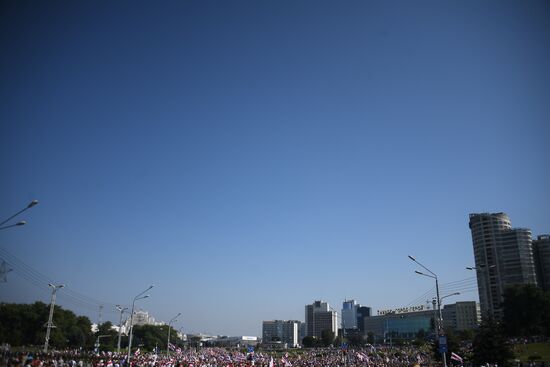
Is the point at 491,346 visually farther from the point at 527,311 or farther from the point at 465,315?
the point at 465,315

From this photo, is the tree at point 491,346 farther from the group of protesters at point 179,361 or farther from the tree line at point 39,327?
the tree line at point 39,327

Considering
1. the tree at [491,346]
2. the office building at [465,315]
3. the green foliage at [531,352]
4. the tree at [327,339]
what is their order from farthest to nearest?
the office building at [465,315] < the tree at [327,339] < the green foliage at [531,352] < the tree at [491,346]

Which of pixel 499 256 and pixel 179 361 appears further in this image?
pixel 499 256

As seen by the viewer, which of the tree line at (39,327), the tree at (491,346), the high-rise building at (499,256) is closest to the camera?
the tree at (491,346)

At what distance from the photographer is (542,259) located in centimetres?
13788

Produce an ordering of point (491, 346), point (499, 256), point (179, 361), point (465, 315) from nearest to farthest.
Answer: point (491, 346) → point (179, 361) → point (499, 256) → point (465, 315)

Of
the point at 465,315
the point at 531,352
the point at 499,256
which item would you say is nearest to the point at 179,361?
the point at 531,352

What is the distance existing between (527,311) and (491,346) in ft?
191

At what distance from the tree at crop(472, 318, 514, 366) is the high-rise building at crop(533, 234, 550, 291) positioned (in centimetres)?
11630

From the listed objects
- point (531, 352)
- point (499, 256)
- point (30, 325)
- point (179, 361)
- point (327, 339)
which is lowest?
point (327, 339)

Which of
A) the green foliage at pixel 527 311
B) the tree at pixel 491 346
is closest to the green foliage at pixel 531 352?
the green foliage at pixel 527 311

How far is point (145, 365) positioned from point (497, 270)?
416 ft

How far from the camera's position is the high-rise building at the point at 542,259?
446 feet

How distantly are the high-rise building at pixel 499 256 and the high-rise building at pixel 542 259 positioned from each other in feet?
18.5
